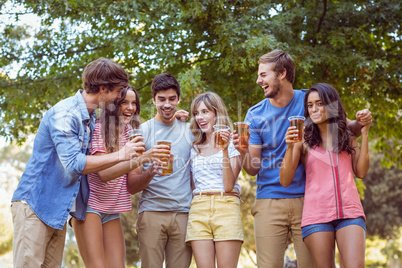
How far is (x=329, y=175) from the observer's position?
3.82m

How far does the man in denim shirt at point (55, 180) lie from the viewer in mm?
3344

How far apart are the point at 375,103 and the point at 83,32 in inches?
237

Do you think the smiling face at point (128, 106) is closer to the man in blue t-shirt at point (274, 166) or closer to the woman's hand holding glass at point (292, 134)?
the man in blue t-shirt at point (274, 166)

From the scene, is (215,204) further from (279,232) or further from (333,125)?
(333,125)

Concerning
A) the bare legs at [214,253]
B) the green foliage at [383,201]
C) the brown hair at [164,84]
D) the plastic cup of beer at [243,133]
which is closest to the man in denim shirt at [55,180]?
the brown hair at [164,84]

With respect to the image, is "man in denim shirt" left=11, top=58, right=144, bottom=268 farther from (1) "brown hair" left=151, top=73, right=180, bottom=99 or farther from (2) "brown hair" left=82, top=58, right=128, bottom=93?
(1) "brown hair" left=151, top=73, right=180, bottom=99

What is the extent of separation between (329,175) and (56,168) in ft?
7.39

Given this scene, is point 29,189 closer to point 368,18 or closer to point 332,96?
point 332,96

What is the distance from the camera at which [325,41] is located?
7945mm

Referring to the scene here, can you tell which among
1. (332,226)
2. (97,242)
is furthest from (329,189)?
(97,242)

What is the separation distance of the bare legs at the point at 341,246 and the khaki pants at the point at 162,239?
1.15m

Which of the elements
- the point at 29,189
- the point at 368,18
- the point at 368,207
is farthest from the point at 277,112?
the point at 368,207

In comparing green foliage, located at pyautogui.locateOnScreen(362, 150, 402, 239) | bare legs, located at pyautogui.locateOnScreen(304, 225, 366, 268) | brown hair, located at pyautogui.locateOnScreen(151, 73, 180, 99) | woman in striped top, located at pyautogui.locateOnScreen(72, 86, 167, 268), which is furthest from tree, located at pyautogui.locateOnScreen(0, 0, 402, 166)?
green foliage, located at pyautogui.locateOnScreen(362, 150, 402, 239)

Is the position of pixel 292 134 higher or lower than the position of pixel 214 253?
higher
